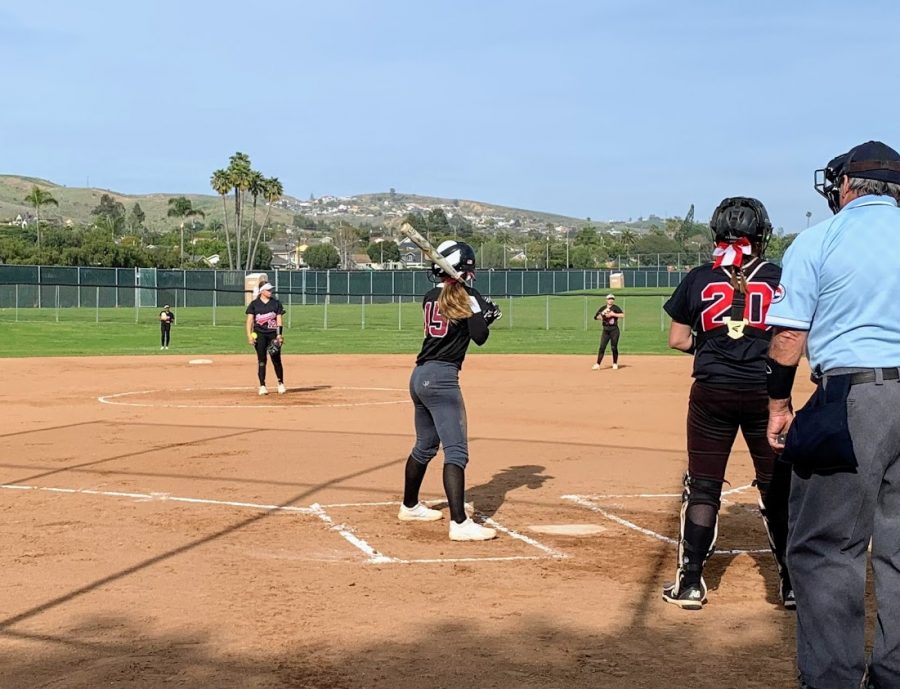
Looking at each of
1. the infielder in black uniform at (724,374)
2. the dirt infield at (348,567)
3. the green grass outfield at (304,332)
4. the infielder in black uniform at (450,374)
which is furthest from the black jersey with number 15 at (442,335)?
the green grass outfield at (304,332)

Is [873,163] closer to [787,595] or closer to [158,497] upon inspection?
[787,595]

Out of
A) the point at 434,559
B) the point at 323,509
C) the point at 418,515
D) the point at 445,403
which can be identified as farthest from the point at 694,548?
the point at 323,509

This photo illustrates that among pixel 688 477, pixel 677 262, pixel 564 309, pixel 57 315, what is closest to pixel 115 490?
pixel 688 477

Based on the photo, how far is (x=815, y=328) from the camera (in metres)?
4.71

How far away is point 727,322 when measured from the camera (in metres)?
6.58

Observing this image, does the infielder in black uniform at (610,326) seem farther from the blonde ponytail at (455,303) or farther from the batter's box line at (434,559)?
the blonde ponytail at (455,303)

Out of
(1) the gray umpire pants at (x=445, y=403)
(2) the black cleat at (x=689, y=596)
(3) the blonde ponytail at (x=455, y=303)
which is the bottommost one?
(2) the black cleat at (x=689, y=596)

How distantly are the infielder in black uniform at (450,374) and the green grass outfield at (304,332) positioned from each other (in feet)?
86.8

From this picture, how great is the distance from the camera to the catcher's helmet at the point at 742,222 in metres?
6.70

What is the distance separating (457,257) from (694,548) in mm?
2920

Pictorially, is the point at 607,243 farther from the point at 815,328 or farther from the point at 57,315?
the point at 815,328

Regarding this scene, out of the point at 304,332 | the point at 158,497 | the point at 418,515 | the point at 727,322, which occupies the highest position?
the point at 727,322

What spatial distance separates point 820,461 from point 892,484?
370 millimetres

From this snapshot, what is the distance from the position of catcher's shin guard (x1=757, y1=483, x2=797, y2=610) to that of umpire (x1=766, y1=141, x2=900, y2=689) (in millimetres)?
2075
